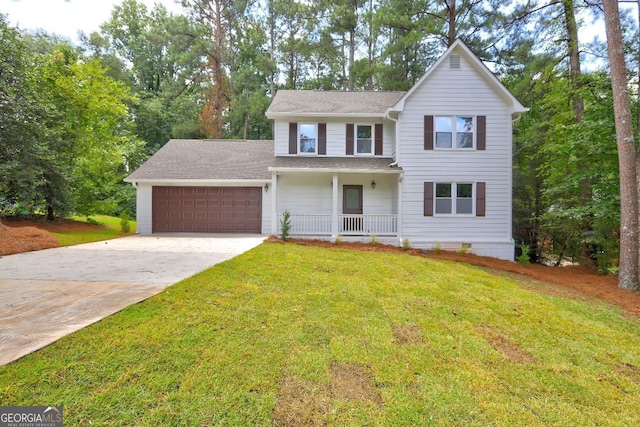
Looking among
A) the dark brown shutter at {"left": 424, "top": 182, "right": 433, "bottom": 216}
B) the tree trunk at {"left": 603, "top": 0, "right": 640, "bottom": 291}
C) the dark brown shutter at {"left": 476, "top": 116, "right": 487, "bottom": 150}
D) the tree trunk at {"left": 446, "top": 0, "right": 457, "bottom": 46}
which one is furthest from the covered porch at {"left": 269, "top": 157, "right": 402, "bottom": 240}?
the tree trunk at {"left": 446, "top": 0, "right": 457, "bottom": 46}

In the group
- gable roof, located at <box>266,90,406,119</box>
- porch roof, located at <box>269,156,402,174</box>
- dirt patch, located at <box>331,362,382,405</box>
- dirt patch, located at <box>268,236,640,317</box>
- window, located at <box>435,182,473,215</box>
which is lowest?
dirt patch, located at <box>268,236,640,317</box>

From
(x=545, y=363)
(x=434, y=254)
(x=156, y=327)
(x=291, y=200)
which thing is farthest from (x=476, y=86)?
(x=156, y=327)

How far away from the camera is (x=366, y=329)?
3.44m

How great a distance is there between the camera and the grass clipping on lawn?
749 centimetres

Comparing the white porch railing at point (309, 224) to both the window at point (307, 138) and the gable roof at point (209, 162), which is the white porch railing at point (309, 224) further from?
the window at point (307, 138)

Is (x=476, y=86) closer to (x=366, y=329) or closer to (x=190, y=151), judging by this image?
(x=366, y=329)

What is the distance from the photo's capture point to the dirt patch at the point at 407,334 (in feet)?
10.5

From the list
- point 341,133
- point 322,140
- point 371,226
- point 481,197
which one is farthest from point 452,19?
point 371,226

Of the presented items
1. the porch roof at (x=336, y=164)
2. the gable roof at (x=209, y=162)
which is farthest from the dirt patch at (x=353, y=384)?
the gable roof at (x=209, y=162)

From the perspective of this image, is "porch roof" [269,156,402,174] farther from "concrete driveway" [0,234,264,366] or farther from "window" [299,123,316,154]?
"concrete driveway" [0,234,264,366]

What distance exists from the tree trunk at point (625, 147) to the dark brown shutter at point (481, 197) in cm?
379

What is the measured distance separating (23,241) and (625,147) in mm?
Result: 16012

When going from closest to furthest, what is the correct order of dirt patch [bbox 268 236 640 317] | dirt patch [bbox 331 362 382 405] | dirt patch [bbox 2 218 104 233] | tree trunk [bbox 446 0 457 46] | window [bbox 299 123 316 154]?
1. dirt patch [bbox 331 362 382 405]
2. dirt patch [bbox 268 236 640 317]
3. dirt patch [bbox 2 218 104 233]
4. window [bbox 299 123 316 154]
5. tree trunk [bbox 446 0 457 46]

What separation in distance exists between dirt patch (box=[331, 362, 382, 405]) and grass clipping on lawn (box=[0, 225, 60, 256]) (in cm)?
928
